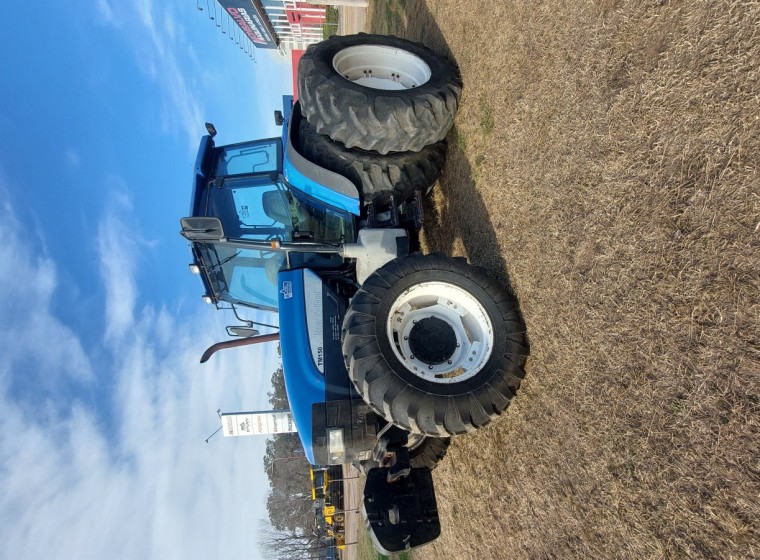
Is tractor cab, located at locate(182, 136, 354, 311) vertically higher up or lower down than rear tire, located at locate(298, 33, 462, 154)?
lower down

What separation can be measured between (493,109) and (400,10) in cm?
440

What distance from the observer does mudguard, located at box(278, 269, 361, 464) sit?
326cm

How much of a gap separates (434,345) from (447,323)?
0.62 ft

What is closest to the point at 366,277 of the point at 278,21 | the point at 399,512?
the point at 399,512

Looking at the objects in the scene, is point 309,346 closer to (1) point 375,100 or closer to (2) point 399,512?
(2) point 399,512

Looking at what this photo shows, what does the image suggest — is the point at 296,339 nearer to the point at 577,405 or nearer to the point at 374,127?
the point at 374,127

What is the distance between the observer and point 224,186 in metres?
3.98

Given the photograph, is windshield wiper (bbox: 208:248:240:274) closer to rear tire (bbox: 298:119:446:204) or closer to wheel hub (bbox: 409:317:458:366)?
rear tire (bbox: 298:119:446:204)

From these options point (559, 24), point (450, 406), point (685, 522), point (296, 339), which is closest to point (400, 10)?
point (559, 24)

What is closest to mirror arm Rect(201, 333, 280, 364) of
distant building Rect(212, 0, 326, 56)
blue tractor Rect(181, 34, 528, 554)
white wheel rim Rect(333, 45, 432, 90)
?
blue tractor Rect(181, 34, 528, 554)

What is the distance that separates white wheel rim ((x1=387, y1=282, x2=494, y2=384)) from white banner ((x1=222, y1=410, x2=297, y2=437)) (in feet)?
27.0

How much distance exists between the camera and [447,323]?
319 cm

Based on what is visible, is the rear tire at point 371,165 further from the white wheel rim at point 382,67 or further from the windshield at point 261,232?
the white wheel rim at point 382,67

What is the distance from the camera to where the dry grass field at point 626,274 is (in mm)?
1894
